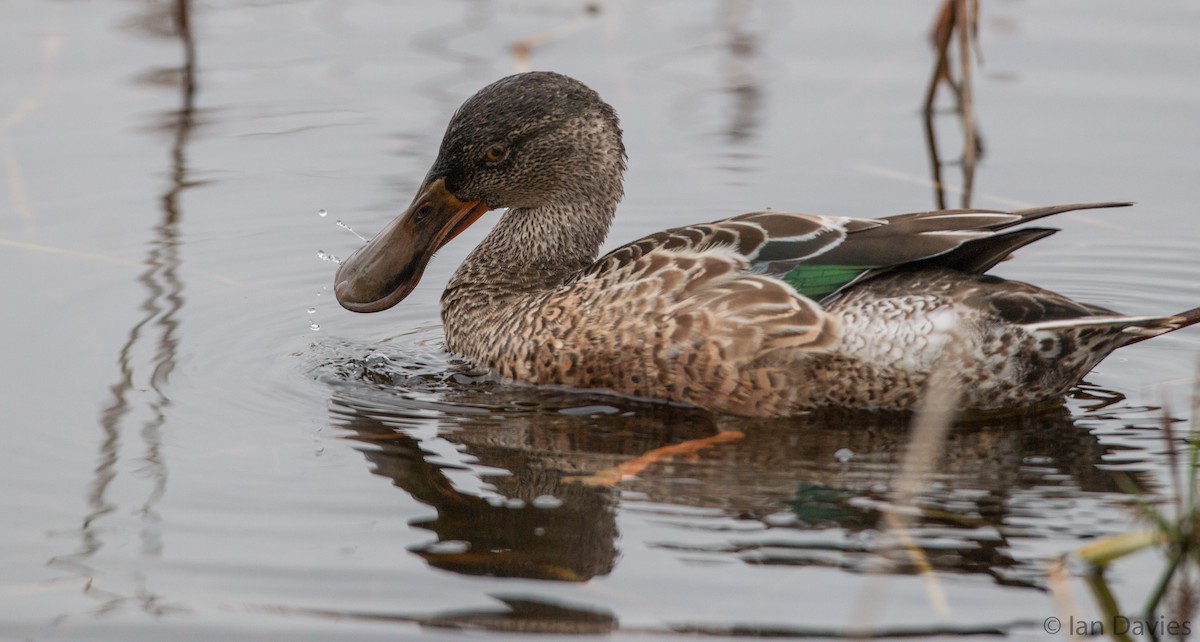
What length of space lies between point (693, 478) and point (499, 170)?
2.06 m

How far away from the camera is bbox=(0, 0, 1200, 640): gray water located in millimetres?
4793

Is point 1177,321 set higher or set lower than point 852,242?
lower

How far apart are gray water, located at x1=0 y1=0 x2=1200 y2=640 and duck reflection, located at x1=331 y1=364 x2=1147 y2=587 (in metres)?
0.02

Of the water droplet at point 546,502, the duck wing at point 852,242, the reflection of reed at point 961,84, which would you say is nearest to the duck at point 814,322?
the duck wing at point 852,242

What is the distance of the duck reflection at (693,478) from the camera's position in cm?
500

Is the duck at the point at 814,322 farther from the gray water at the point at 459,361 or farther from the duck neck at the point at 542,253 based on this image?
the duck neck at the point at 542,253

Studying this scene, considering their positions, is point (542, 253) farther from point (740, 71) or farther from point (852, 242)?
point (740, 71)

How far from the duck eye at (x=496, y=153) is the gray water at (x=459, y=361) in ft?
2.95

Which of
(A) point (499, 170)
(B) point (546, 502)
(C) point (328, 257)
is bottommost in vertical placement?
(B) point (546, 502)

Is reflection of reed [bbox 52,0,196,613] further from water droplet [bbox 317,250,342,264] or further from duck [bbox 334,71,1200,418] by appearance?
duck [bbox 334,71,1200,418]

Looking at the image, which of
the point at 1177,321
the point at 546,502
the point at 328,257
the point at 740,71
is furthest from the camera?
the point at 740,71

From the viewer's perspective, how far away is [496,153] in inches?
281

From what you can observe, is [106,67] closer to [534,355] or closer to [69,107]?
[69,107]

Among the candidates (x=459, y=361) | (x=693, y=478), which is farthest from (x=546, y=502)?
(x=459, y=361)
